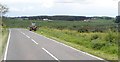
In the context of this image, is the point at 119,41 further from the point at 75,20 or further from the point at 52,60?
the point at 75,20

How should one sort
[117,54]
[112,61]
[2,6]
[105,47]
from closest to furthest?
[112,61], [117,54], [105,47], [2,6]

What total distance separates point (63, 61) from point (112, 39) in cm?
1059

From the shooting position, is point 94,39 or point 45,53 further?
point 94,39

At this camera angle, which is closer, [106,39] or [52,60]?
[52,60]

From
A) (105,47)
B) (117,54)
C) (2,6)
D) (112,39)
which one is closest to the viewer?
(117,54)

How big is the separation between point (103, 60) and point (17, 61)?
172 inches

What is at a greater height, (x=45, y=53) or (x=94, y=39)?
(x=45, y=53)

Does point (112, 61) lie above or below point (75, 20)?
above

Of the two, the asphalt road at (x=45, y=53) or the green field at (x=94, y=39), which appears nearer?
the asphalt road at (x=45, y=53)

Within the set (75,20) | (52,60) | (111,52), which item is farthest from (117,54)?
(75,20)

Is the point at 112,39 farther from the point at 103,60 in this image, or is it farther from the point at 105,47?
the point at 103,60

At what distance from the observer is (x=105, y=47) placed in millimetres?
23125

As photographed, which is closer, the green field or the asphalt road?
the asphalt road

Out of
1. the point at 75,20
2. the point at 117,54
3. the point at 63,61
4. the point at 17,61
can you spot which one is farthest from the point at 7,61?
the point at 75,20
